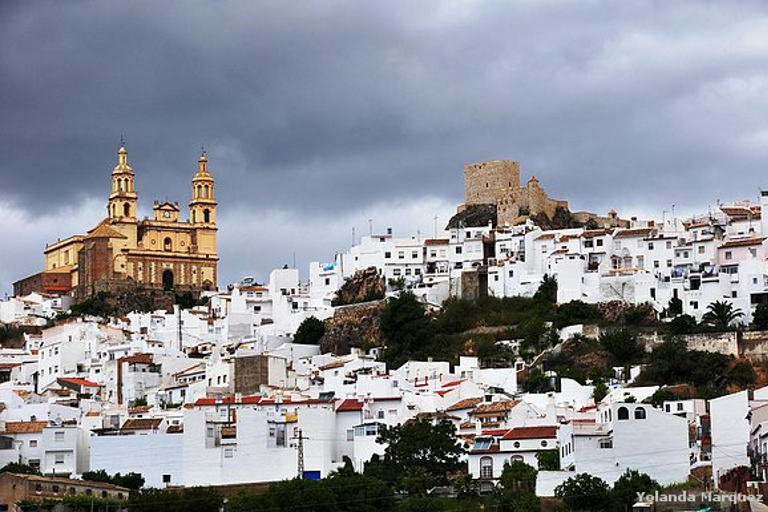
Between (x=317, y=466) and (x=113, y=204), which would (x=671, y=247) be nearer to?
(x=317, y=466)

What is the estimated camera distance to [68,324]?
91.6 metres

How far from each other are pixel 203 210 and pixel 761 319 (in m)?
42.9

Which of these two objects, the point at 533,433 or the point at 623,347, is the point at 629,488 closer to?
the point at 533,433

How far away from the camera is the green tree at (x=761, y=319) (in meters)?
74.9

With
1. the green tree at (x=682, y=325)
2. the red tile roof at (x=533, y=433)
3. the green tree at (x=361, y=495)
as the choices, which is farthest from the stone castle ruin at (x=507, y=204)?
the green tree at (x=361, y=495)

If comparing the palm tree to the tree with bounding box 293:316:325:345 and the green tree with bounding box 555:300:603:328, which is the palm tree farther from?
the tree with bounding box 293:316:325:345

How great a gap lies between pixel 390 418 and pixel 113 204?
42827 millimetres

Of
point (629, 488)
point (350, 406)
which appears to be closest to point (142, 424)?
point (350, 406)

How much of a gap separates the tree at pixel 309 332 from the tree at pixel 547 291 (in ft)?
33.6

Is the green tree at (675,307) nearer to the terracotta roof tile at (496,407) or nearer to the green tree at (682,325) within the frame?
the green tree at (682,325)

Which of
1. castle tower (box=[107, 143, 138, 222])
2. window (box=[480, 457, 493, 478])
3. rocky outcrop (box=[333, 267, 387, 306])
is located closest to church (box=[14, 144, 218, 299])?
castle tower (box=[107, 143, 138, 222])

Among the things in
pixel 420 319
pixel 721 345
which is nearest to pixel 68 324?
pixel 420 319

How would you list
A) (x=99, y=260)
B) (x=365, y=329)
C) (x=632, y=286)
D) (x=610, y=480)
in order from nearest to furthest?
1. (x=610, y=480)
2. (x=632, y=286)
3. (x=365, y=329)
4. (x=99, y=260)

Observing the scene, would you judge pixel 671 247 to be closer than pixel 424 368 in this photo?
No
